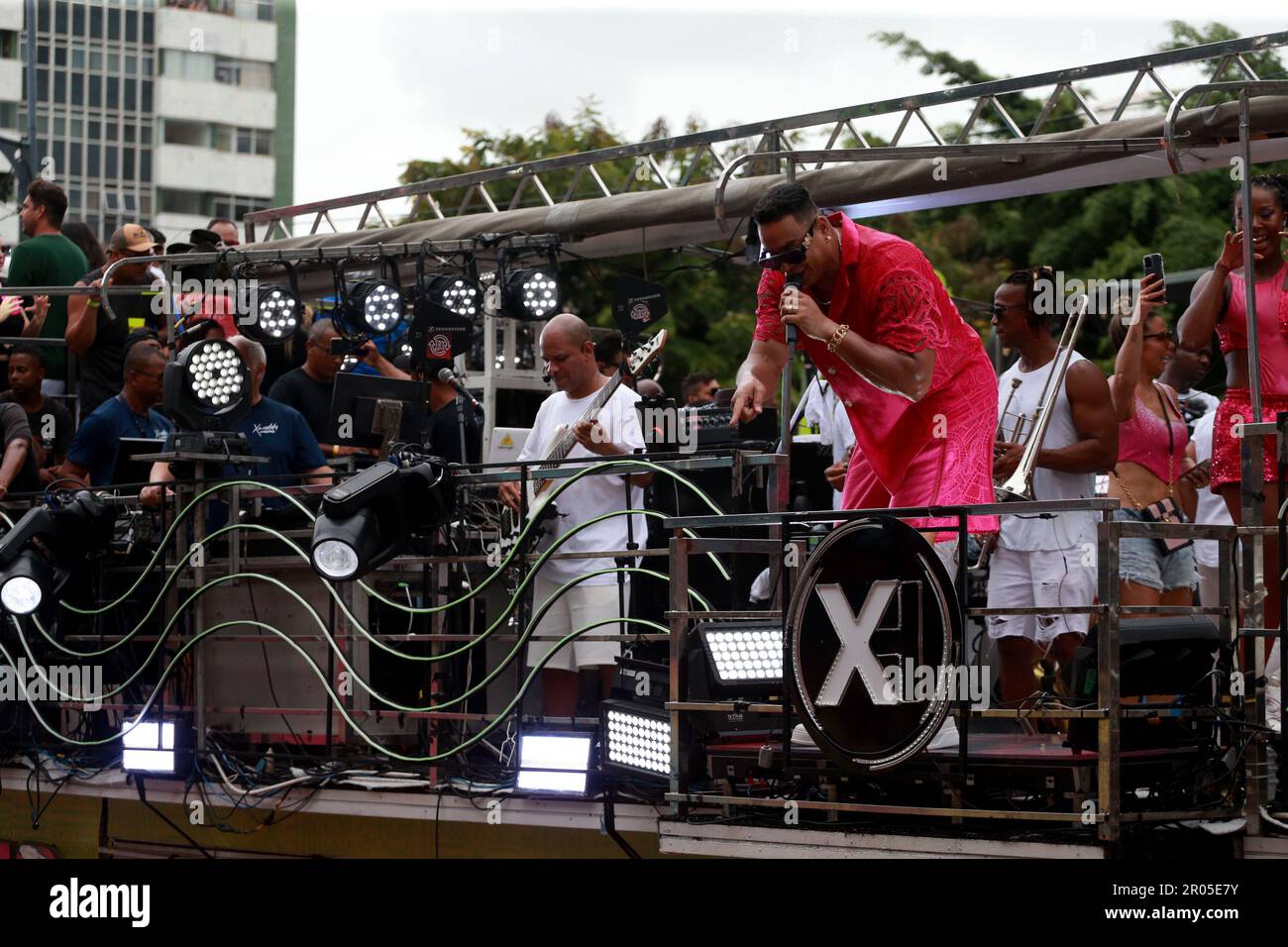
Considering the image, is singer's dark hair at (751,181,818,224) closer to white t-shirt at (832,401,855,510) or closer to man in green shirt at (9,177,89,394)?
white t-shirt at (832,401,855,510)

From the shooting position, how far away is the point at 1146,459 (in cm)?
719

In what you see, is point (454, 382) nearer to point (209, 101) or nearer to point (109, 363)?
point (109, 363)

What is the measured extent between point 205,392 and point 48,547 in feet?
3.42

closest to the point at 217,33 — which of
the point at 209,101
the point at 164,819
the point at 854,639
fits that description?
the point at 209,101

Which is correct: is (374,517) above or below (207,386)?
below

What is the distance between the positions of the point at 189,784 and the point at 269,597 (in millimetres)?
839

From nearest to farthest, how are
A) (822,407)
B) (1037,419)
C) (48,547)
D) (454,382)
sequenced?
(1037,419)
(48,547)
(822,407)
(454,382)

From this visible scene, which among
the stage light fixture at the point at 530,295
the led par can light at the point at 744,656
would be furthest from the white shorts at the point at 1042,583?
the stage light fixture at the point at 530,295

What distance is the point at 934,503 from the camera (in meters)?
5.21

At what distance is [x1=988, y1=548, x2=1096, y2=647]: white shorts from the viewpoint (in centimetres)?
629

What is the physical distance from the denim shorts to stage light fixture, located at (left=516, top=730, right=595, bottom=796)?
2244 mm

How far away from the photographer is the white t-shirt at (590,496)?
7.24m
